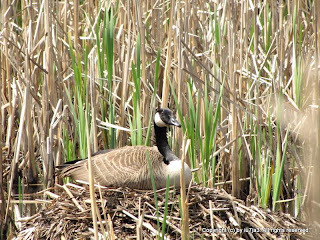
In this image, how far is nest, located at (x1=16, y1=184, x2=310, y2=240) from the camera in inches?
148

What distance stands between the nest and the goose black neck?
1.30 feet

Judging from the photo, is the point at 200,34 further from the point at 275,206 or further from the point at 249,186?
the point at 275,206

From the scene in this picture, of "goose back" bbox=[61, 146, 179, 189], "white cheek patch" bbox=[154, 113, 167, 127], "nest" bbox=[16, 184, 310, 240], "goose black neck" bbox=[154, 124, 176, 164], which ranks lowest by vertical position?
"nest" bbox=[16, 184, 310, 240]

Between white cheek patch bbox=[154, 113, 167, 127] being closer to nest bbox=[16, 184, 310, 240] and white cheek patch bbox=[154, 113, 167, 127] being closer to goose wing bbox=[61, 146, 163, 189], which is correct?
goose wing bbox=[61, 146, 163, 189]

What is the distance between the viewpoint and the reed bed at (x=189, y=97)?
4215 mm

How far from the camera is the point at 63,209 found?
12.9ft

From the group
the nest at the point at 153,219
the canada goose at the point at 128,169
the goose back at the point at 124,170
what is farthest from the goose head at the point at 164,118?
the nest at the point at 153,219

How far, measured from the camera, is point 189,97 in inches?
→ 163

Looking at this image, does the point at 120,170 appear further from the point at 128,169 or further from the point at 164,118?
the point at 164,118

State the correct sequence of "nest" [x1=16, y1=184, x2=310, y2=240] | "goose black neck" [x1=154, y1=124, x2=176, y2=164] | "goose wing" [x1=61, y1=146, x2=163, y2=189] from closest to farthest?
"nest" [x1=16, y1=184, x2=310, y2=240] → "goose wing" [x1=61, y1=146, x2=163, y2=189] → "goose black neck" [x1=154, y1=124, x2=176, y2=164]

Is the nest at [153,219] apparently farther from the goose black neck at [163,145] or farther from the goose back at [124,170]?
the goose black neck at [163,145]

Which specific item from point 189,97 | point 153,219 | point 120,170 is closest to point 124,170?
point 120,170

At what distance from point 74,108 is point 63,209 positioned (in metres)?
1.09

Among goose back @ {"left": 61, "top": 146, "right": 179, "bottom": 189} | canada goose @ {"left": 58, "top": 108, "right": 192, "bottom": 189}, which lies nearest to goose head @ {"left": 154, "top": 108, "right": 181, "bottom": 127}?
canada goose @ {"left": 58, "top": 108, "right": 192, "bottom": 189}
